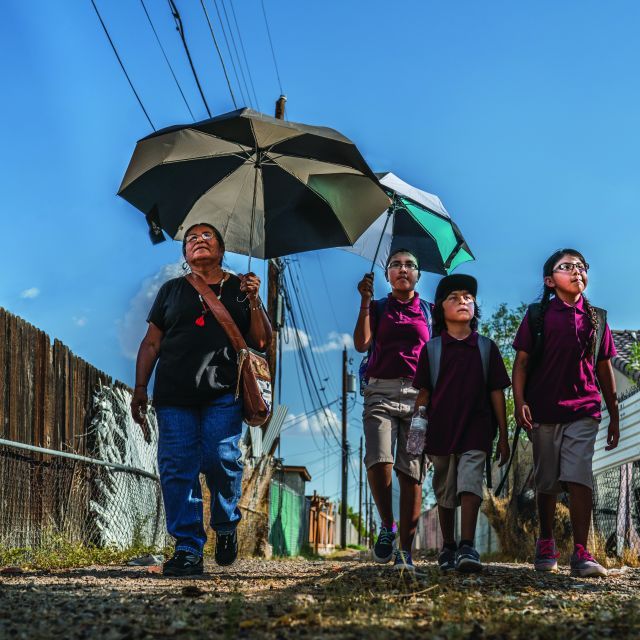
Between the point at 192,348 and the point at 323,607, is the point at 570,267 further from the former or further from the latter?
the point at 323,607

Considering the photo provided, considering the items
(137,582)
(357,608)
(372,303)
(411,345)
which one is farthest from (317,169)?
(357,608)

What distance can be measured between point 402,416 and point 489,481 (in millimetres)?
756

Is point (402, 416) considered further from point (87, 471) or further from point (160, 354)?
point (87, 471)

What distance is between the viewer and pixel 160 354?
543 cm

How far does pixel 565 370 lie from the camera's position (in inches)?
214

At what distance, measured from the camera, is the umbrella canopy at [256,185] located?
5.73 meters

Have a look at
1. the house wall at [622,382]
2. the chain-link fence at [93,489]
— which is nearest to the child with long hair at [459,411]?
the chain-link fence at [93,489]

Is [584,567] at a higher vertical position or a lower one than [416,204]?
lower

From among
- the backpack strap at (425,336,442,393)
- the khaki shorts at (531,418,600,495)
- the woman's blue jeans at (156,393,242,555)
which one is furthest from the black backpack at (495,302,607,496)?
the woman's blue jeans at (156,393,242,555)

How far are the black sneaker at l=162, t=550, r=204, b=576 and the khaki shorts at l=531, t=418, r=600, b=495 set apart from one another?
2.22 m

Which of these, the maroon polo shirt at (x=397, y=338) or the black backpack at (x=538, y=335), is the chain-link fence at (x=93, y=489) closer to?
the maroon polo shirt at (x=397, y=338)

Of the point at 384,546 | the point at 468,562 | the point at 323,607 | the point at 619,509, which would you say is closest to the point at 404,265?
the point at 384,546

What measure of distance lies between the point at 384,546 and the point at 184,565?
1.28m

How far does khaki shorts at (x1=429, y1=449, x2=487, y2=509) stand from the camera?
512cm
